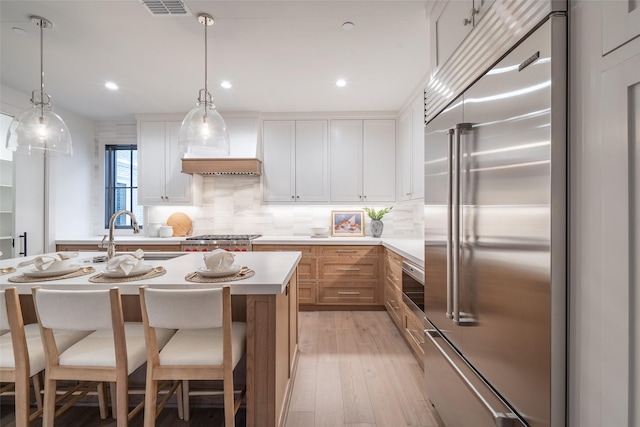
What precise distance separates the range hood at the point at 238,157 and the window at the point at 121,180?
1209mm

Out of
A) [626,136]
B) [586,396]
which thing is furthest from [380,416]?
[626,136]

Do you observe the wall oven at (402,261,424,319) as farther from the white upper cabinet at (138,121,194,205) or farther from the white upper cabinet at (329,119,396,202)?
the white upper cabinet at (138,121,194,205)

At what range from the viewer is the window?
455cm

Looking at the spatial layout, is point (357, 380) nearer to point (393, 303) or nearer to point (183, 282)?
point (393, 303)

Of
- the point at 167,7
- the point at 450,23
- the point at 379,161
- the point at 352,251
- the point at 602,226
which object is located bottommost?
the point at 352,251

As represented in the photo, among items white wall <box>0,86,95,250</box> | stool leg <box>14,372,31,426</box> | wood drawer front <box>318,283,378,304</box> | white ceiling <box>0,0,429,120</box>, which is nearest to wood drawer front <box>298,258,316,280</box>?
wood drawer front <box>318,283,378,304</box>

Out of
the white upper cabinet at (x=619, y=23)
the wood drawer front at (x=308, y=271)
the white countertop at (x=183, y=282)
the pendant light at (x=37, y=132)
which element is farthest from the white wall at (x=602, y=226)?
the wood drawer front at (x=308, y=271)

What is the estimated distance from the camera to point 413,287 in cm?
244

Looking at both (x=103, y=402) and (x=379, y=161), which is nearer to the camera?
(x=103, y=402)

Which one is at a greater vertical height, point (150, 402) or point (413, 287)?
point (413, 287)

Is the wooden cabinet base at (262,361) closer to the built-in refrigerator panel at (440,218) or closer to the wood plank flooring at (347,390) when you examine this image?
the wood plank flooring at (347,390)

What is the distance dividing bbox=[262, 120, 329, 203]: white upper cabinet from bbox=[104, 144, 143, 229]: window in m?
2.09

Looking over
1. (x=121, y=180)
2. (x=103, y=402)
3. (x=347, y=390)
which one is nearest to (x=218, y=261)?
(x=103, y=402)

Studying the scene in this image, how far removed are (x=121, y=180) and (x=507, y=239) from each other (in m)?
5.13
